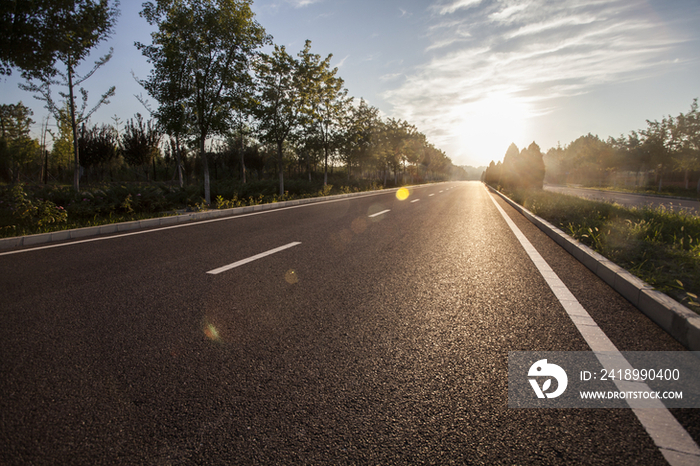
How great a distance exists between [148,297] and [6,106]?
62872 mm

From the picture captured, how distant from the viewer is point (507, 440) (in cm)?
160

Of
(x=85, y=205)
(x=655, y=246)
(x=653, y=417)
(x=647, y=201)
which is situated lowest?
(x=653, y=417)

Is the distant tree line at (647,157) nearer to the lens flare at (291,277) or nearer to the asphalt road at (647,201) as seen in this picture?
the asphalt road at (647,201)

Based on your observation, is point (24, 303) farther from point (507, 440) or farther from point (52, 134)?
point (52, 134)

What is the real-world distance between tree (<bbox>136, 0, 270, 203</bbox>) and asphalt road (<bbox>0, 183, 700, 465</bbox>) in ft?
31.7

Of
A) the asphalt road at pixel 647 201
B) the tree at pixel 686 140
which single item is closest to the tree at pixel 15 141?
the asphalt road at pixel 647 201

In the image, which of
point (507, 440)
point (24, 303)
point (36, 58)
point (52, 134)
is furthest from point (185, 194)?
point (52, 134)

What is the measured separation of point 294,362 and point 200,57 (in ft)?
44.8

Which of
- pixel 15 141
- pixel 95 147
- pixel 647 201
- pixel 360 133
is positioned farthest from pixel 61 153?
pixel 647 201

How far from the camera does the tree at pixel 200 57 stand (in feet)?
39.7

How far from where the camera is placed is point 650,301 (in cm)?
312

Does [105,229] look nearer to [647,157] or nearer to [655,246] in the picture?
[655,246]

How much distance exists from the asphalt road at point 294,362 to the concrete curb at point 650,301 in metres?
0.11

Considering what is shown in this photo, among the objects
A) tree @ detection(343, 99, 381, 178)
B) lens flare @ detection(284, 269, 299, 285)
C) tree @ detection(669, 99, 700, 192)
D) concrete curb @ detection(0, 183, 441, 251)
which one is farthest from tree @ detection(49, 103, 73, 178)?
tree @ detection(669, 99, 700, 192)
